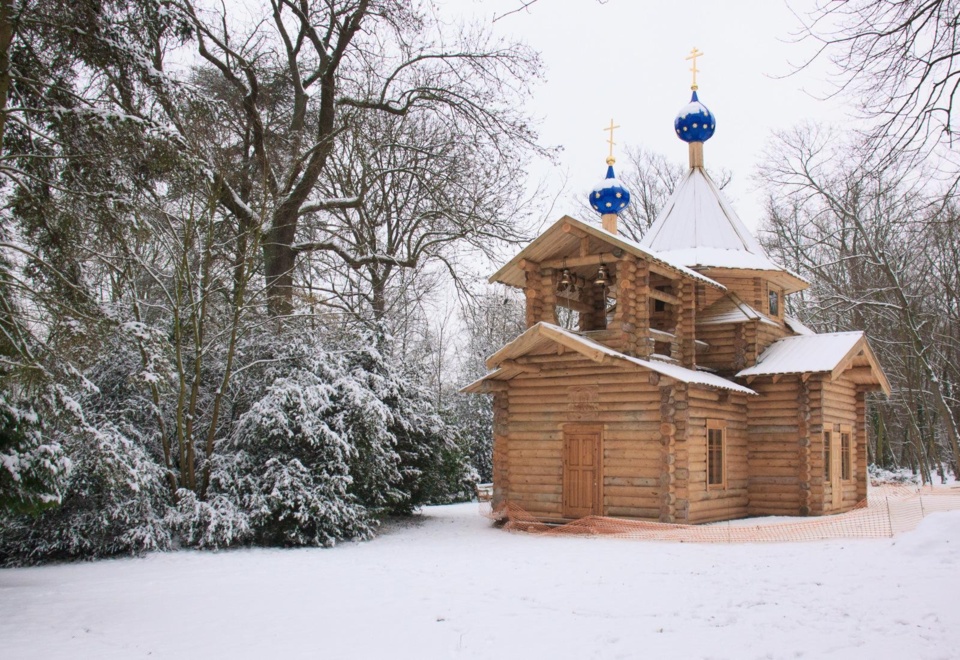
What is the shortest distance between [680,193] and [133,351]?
15.3 meters

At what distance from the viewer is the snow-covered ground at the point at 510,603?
24.2ft

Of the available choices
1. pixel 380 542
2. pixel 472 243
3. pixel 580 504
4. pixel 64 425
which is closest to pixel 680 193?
pixel 472 243

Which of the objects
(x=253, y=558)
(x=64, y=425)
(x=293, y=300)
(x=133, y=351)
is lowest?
(x=253, y=558)

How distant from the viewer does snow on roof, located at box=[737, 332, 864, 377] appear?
59.5 ft

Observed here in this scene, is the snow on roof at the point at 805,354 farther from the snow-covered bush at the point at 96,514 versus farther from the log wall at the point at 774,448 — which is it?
the snow-covered bush at the point at 96,514

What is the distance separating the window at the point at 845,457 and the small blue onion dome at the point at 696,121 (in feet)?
29.9

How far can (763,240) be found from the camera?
125 ft

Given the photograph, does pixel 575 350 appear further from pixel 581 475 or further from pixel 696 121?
pixel 696 121

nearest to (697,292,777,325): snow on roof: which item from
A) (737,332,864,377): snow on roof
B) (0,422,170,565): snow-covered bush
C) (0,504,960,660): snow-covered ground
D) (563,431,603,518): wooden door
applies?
(737,332,864,377): snow on roof

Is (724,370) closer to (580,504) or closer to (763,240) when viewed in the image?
(580,504)

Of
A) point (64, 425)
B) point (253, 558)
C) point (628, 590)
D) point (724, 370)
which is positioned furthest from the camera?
point (724, 370)

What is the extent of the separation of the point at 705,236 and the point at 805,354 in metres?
4.15

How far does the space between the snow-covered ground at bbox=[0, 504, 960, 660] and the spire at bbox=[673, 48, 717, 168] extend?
13288mm

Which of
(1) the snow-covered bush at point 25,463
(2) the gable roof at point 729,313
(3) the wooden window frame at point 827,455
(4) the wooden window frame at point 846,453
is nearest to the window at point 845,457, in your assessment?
(4) the wooden window frame at point 846,453
